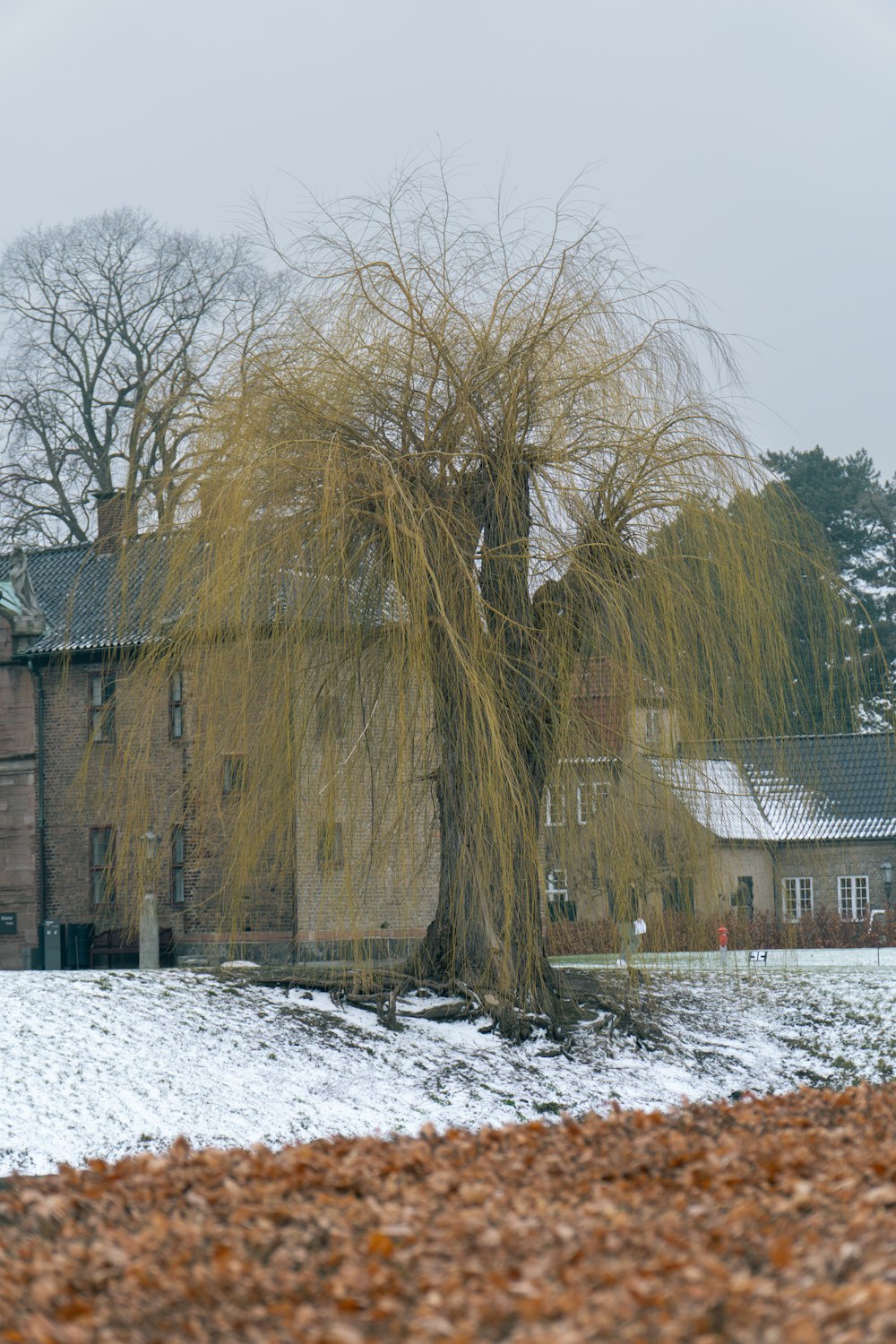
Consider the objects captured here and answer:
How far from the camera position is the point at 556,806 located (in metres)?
13.7

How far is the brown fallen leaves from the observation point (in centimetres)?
347

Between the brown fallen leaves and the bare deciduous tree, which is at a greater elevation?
the bare deciduous tree

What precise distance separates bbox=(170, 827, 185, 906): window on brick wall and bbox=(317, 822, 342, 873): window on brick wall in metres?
16.2

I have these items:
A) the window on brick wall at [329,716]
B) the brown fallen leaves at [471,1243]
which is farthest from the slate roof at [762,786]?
the brown fallen leaves at [471,1243]

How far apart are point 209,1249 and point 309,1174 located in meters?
0.95

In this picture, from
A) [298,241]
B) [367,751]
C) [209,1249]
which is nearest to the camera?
[209,1249]

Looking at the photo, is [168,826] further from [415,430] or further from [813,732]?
[813,732]

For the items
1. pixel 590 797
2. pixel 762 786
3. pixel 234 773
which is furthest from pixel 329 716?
pixel 762 786

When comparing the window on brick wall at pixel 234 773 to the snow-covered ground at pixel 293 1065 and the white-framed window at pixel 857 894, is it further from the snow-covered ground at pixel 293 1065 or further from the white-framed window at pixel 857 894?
the white-framed window at pixel 857 894

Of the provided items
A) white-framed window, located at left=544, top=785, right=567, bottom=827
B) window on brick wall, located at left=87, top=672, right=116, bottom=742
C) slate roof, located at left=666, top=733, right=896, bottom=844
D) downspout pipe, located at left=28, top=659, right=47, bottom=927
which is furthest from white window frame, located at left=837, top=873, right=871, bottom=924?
white-framed window, located at left=544, top=785, right=567, bottom=827

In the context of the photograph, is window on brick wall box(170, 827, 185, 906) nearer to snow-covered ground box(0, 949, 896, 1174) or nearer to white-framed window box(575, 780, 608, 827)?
snow-covered ground box(0, 949, 896, 1174)

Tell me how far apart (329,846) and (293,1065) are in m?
1.91

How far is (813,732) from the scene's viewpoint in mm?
14039

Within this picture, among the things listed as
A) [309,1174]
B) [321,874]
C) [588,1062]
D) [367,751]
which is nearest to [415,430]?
[367,751]
